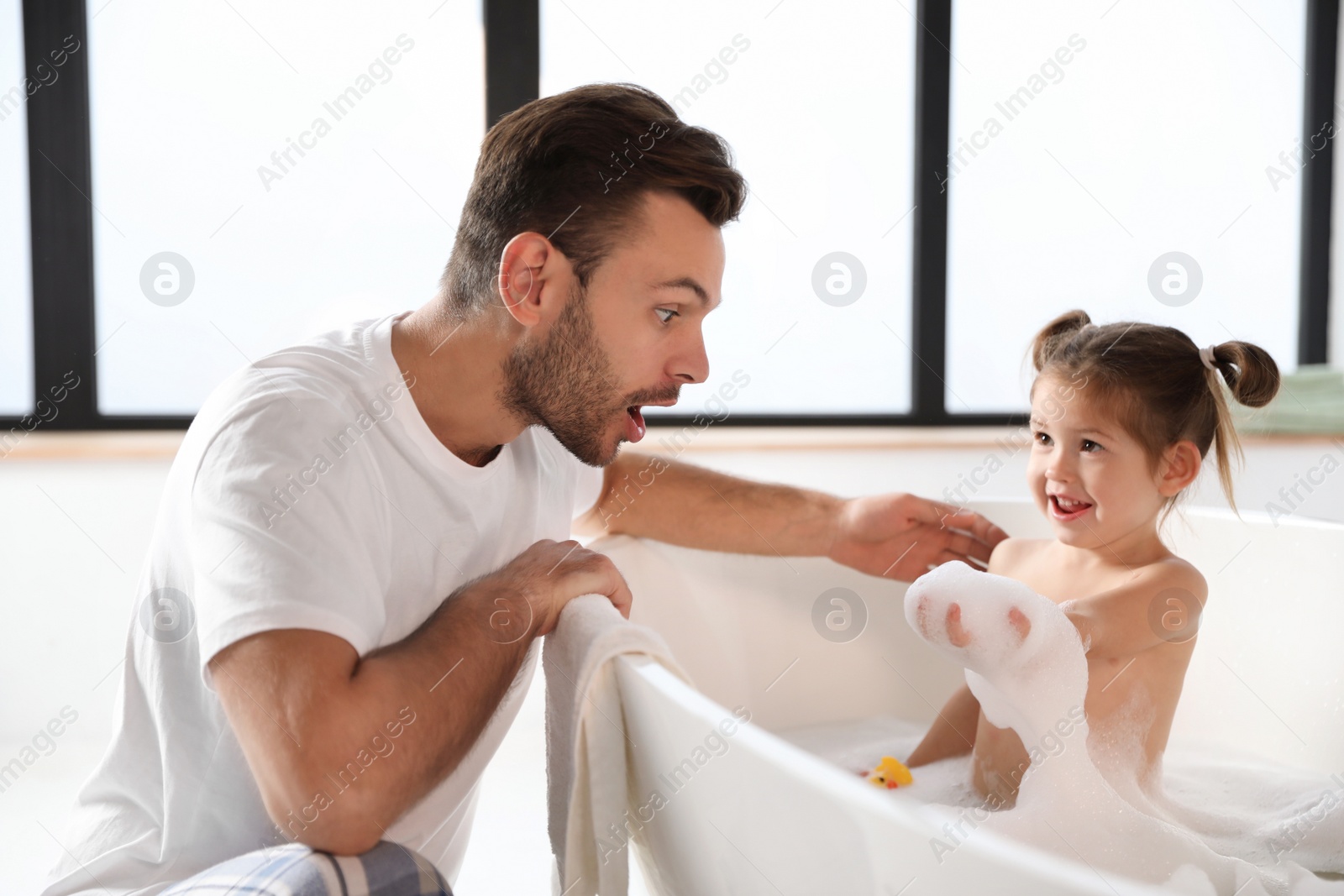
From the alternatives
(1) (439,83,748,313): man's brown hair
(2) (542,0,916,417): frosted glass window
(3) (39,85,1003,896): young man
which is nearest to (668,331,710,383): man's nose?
(3) (39,85,1003,896): young man

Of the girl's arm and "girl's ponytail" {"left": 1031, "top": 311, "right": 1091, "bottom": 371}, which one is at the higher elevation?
"girl's ponytail" {"left": 1031, "top": 311, "right": 1091, "bottom": 371}

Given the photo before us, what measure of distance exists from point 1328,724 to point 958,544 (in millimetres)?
506

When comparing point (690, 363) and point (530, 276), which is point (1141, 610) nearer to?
point (690, 363)

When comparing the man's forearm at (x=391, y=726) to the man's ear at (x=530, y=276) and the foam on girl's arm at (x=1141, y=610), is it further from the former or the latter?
the foam on girl's arm at (x=1141, y=610)

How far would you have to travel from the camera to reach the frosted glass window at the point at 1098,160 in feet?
8.09

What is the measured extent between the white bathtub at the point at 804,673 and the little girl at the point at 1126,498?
0.20m

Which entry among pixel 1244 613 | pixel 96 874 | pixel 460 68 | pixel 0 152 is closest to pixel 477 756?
pixel 96 874

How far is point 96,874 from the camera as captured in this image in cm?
83

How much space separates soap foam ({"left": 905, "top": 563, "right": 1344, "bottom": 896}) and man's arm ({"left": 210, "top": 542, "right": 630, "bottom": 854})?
1.63 feet

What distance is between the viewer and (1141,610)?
3.66 feet

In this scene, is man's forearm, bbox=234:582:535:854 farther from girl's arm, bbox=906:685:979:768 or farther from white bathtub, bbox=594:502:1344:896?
girl's arm, bbox=906:685:979:768

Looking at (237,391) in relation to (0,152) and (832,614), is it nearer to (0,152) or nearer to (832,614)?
(832,614)

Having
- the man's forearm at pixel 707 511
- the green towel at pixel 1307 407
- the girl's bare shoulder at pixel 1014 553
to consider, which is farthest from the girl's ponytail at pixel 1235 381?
the green towel at pixel 1307 407

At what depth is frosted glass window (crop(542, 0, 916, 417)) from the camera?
229 cm
